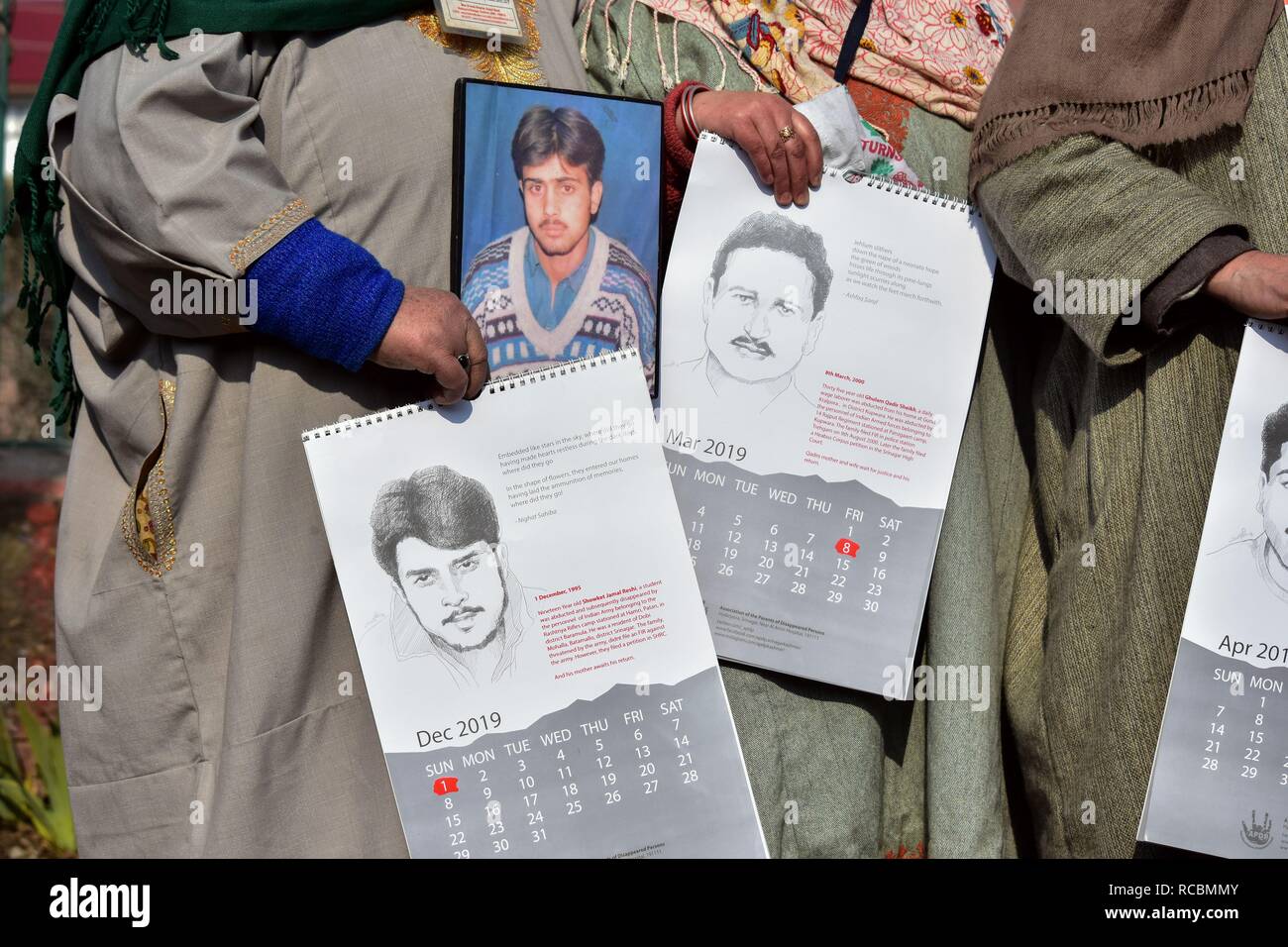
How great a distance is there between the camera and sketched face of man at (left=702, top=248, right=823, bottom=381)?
1881 millimetres

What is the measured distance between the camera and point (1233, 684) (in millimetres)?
1785

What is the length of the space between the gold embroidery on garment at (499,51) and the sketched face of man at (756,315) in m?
0.40

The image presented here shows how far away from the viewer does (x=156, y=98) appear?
1.59 meters

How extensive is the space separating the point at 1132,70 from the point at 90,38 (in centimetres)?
145

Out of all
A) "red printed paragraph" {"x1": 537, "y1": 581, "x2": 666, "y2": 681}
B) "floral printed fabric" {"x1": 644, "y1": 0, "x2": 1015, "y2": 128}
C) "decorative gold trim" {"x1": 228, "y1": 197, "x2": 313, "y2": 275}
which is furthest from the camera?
"floral printed fabric" {"x1": 644, "y1": 0, "x2": 1015, "y2": 128}

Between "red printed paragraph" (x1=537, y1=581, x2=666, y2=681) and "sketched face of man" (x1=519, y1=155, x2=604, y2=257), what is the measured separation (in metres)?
0.49

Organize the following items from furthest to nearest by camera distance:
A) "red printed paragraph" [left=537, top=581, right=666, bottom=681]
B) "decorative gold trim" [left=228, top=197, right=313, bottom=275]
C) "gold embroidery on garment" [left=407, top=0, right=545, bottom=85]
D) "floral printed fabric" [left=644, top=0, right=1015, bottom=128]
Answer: "floral printed fabric" [left=644, top=0, right=1015, bottom=128] < "gold embroidery on garment" [left=407, top=0, right=545, bottom=85] < "red printed paragraph" [left=537, top=581, right=666, bottom=681] < "decorative gold trim" [left=228, top=197, right=313, bottom=275]

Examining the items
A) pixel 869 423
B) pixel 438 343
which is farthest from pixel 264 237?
pixel 869 423

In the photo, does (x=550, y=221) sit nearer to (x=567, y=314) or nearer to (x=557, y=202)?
(x=557, y=202)

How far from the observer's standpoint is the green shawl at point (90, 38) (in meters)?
1.64

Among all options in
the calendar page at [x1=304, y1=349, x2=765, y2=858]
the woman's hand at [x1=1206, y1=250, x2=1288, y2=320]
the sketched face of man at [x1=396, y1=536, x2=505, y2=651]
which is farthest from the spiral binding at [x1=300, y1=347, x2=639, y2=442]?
the woman's hand at [x1=1206, y1=250, x2=1288, y2=320]

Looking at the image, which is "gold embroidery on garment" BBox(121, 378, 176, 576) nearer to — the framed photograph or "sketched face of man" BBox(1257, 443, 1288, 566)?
the framed photograph
